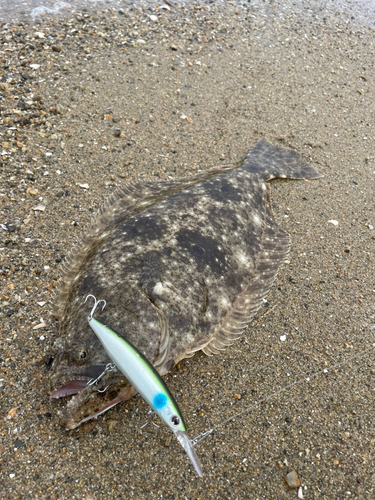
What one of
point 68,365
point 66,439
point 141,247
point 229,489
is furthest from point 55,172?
point 229,489

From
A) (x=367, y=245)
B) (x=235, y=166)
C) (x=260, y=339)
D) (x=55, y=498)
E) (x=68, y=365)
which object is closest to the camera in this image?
(x=55, y=498)

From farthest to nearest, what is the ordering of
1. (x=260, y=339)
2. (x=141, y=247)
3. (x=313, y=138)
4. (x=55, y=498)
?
1. (x=313, y=138)
2. (x=260, y=339)
3. (x=141, y=247)
4. (x=55, y=498)

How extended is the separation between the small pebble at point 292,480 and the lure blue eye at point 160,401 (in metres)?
1.27

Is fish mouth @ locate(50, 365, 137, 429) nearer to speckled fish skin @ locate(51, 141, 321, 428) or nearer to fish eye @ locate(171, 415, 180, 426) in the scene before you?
speckled fish skin @ locate(51, 141, 321, 428)

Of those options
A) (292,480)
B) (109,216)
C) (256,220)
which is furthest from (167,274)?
(292,480)

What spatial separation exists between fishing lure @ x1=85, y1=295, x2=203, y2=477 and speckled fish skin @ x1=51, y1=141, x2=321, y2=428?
29cm

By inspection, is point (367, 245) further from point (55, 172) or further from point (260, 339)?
point (55, 172)

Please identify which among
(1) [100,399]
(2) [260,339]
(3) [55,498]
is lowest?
(3) [55,498]

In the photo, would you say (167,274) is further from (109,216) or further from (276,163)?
(276,163)

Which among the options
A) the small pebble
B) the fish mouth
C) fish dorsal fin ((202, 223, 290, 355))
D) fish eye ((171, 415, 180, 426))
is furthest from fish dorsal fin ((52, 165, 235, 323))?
the small pebble

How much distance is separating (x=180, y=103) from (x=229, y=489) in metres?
4.71

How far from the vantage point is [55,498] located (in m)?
2.20

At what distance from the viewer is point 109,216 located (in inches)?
139

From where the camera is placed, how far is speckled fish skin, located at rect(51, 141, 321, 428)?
2.41 m
